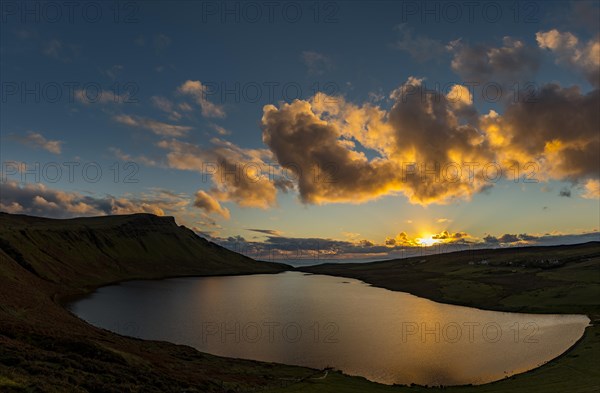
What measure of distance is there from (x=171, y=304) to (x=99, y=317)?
103 feet

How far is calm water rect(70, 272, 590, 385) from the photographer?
204 ft

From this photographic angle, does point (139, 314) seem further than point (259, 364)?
Yes

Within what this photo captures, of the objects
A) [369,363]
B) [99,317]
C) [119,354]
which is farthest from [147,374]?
[99,317]

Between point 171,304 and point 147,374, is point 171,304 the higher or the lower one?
the lower one

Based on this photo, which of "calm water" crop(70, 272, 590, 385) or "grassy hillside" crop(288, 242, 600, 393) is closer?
"grassy hillside" crop(288, 242, 600, 393)

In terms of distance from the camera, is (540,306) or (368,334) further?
(540,306)

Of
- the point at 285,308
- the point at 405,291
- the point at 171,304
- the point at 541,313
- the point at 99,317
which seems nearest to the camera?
the point at 99,317

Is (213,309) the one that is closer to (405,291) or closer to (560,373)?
(560,373)

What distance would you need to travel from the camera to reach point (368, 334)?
275 ft

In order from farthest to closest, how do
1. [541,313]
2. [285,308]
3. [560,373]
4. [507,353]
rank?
1. [285,308]
2. [541,313]
3. [507,353]
4. [560,373]

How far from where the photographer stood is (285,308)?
123938 mm

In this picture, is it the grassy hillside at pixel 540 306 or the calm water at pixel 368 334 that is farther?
the calm water at pixel 368 334

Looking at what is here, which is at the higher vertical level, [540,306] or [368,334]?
[540,306]

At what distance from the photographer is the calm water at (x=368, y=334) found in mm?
62312
